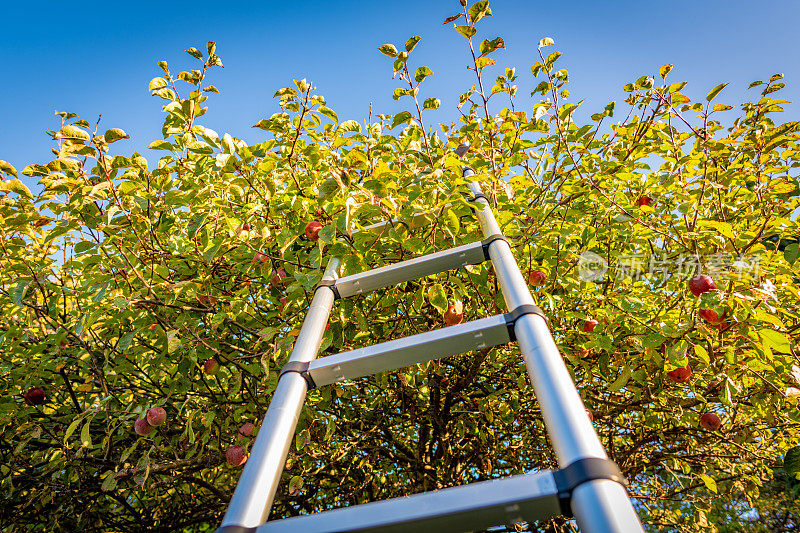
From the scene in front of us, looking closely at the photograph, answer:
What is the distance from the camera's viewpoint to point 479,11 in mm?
1774

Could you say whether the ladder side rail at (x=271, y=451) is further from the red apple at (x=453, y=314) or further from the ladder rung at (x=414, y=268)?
the red apple at (x=453, y=314)

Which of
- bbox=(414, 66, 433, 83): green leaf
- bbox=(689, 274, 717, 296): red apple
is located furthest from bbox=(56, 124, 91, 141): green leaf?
bbox=(689, 274, 717, 296): red apple

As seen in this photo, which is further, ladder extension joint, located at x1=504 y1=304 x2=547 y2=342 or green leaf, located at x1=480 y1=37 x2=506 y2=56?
green leaf, located at x1=480 y1=37 x2=506 y2=56

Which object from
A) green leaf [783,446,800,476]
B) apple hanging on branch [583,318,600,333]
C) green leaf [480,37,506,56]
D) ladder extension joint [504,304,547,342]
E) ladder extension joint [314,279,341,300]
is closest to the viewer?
ladder extension joint [504,304,547,342]

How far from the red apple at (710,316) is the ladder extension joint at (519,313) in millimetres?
1302

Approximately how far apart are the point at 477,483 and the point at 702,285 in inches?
70.7

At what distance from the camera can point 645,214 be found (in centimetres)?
240

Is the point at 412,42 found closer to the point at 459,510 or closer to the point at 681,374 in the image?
the point at 459,510

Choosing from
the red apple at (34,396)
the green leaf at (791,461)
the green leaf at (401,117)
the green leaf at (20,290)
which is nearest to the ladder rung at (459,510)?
the green leaf at (401,117)

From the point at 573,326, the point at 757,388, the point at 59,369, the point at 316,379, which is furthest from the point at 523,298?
the point at 59,369

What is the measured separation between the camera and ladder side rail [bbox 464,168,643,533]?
718mm

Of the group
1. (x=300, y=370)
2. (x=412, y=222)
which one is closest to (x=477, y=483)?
(x=300, y=370)

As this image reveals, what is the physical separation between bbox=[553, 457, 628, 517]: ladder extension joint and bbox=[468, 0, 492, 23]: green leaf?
1766mm

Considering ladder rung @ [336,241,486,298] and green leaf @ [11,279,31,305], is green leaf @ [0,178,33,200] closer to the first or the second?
green leaf @ [11,279,31,305]
